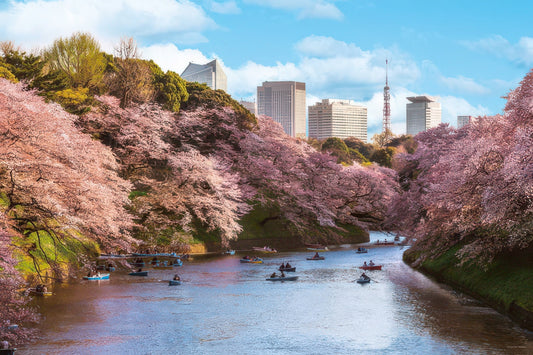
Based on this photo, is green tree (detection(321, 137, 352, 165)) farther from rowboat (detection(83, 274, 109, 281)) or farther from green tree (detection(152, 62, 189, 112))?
rowboat (detection(83, 274, 109, 281))

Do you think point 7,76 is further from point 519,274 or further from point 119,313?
point 519,274

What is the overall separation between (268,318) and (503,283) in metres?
14.7

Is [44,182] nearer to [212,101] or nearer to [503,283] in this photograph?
[503,283]

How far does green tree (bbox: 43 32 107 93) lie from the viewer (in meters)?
78.5

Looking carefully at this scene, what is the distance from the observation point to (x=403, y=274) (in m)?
51.3

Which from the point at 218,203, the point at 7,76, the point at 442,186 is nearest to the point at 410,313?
the point at 442,186

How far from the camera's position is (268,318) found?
3244 cm

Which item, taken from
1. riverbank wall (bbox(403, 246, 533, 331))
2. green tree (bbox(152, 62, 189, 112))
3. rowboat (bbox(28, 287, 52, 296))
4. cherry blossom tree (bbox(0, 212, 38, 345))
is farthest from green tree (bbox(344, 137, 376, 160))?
cherry blossom tree (bbox(0, 212, 38, 345))

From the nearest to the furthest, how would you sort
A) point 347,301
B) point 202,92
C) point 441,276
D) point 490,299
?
point 490,299 < point 347,301 < point 441,276 < point 202,92

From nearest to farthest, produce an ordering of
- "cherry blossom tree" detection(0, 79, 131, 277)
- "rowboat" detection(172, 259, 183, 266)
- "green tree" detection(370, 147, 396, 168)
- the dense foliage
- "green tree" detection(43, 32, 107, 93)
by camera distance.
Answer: the dense foliage < "cherry blossom tree" detection(0, 79, 131, 277) < "rowboat" detection(172, 259, 183, 266) < "green tree" detection(43, 32, 107, 93) < "green tree" detection(370, 147, 396, 168)

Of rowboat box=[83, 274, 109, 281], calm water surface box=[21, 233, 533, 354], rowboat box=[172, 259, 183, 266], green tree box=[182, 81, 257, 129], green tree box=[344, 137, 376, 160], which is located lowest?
calm water surface box=[21, 233, 533, 354]

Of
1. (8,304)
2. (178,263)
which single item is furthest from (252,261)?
(8,304)

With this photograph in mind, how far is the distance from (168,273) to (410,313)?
22.4 m

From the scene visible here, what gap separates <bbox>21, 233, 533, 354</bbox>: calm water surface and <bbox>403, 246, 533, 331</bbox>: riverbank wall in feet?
2.76
